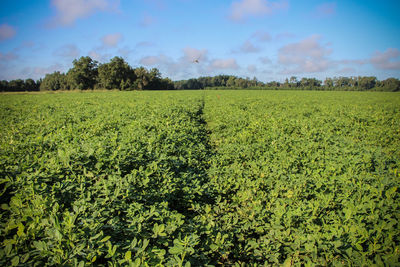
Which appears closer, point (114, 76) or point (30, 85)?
point (114, 76)

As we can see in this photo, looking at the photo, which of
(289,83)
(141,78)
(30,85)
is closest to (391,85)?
(289,83)

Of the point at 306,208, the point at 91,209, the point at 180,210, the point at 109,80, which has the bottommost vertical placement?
the point at 180,210

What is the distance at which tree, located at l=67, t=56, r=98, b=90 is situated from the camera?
63031 mm

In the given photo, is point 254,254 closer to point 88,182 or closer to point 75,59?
point 88,182

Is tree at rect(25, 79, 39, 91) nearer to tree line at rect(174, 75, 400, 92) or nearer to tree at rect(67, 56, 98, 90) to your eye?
tree at rect(67, 56, 98, 90)

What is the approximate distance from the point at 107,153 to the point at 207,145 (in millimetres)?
4887

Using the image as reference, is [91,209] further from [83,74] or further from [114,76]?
[83,74]

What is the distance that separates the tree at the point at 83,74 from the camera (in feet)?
207

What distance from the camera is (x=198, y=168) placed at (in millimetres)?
4906

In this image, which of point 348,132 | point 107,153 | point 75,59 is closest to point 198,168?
point 107,153

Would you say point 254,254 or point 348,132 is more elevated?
point 348,132

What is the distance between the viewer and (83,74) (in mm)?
63531

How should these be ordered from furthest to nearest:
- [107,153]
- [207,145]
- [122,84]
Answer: [122,84]
[207,145]
[107,153]

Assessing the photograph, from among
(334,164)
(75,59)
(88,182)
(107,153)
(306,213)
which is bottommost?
(306,213)
